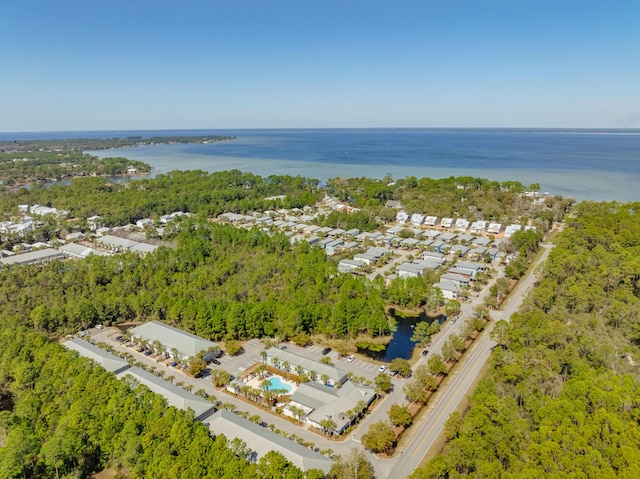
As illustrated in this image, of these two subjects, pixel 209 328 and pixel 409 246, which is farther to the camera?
pixel 409 246

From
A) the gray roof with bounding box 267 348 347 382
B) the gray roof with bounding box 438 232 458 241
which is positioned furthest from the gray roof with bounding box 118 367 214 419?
the gray roof with bounding box 438 232 458 241

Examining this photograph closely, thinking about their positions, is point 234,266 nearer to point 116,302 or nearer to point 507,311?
point 116,302

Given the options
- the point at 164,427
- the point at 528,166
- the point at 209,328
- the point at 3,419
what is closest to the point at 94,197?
the point at 209,328

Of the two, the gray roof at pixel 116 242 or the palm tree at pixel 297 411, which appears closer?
the palm tree at pixel 297 411

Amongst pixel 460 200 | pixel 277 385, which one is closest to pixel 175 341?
pixel 277 385

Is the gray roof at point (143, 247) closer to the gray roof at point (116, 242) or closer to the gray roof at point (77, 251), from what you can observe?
the gray roof at point (116, 242)

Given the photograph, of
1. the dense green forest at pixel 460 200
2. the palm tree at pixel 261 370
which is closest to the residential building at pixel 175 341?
the palm tree at pixel 261 370

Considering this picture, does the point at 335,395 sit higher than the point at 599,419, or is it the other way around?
the point at 599,419

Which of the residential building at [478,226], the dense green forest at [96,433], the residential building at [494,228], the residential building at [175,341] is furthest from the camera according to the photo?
the residential building at [478,226]
